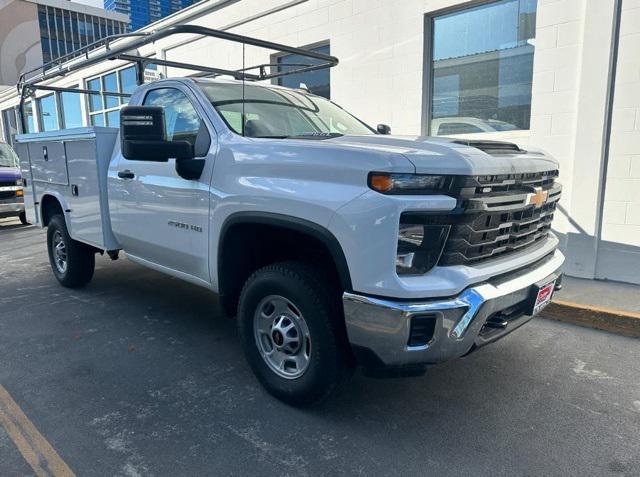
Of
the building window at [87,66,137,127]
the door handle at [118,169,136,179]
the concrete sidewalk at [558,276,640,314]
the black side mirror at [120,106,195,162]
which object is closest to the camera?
the black side mirror at [120,106,195,162]

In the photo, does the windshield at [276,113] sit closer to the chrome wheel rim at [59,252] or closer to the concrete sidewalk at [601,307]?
the concrete sidewalk at [601,307]

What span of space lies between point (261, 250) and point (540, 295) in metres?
1.77

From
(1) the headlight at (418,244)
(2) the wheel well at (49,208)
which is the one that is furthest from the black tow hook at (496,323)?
(2) the wheel well at (49,208)

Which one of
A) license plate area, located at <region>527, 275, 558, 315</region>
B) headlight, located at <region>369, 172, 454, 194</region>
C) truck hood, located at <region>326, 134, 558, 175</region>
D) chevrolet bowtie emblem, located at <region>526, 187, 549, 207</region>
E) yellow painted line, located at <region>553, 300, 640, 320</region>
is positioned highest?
truck hood, located at <region>326, 134, 558, 175</region>

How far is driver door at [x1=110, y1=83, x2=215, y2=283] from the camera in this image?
3.53 m

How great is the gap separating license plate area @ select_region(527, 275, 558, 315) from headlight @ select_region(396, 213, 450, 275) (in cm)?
78

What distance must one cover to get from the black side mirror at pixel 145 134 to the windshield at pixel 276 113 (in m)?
0.46

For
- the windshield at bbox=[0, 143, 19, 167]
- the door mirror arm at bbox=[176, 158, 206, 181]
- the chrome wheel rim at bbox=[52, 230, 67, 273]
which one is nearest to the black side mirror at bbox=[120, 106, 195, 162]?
the door mirror arm at bbox=[176, 158, 206, 181]

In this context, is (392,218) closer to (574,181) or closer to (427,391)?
(427,391)

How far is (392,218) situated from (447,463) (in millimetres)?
1307

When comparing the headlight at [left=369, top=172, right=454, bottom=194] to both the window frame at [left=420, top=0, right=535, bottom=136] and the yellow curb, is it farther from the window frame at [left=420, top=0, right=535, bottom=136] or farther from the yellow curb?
the window frame at [left=420, top=0, right=535, bottom=136]

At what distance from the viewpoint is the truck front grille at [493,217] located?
2480 millimetres

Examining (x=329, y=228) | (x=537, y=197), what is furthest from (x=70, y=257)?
(x=537, y=197)

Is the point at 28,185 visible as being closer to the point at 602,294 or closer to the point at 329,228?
the point at 329,228
